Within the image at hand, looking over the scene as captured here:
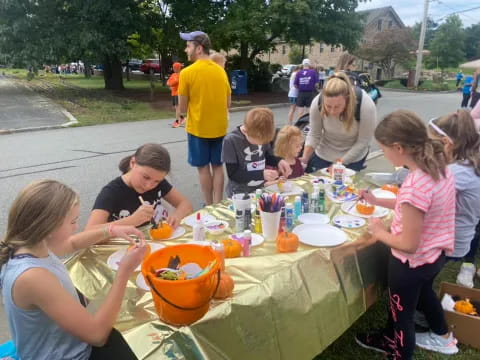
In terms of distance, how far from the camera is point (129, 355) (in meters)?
1.38

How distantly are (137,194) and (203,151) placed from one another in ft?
6.94

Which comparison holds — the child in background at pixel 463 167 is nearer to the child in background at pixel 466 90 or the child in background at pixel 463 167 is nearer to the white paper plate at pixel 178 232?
the white paper plate at pixel 178 232

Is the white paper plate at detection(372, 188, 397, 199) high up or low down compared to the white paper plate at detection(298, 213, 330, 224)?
up

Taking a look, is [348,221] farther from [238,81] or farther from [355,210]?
[238,81]

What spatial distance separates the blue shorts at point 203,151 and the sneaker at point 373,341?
2.64 m

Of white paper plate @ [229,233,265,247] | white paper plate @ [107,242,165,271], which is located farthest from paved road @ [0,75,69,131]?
white paper plate @ [229,233,265,247]

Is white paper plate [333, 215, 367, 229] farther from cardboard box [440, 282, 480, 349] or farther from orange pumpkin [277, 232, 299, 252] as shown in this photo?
cardboard box [440, 282, 480, 349]

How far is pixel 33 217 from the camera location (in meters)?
1.34

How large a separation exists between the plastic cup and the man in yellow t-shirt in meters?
2.41

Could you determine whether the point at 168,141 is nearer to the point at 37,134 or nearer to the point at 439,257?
the point at 37,134

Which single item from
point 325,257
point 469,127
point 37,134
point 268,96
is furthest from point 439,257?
point 268,96

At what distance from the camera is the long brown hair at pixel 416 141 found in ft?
6.16

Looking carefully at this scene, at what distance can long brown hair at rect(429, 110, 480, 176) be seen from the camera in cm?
255

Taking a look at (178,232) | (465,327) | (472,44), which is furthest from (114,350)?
(472,44)
